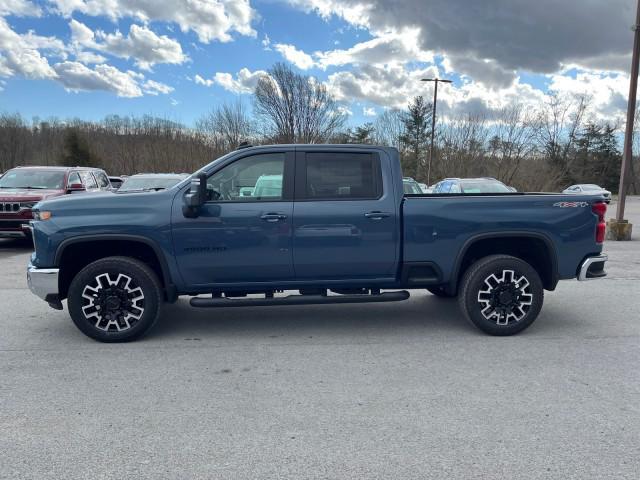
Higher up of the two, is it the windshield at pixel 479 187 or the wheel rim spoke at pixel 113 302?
the windshield at pixel 479 187

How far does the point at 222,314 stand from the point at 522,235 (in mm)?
3579

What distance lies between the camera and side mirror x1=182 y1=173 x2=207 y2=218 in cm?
448

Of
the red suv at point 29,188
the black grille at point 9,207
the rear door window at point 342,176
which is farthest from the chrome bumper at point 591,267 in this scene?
the black grille at point 9,207

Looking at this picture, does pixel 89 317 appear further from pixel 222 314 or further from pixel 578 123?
pixel 578 123

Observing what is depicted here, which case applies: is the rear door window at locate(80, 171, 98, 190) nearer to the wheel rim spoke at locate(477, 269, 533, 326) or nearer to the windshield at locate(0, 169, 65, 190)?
the windshield at locate(0, 169, 65, 190)

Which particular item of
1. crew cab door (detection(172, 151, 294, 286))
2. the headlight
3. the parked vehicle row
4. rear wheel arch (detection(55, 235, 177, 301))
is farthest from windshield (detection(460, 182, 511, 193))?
the headlight

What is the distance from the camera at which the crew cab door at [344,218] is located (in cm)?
477

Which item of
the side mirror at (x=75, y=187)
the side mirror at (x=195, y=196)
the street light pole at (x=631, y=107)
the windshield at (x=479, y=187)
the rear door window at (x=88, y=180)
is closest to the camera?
the side mirror at (x=195, y=196)

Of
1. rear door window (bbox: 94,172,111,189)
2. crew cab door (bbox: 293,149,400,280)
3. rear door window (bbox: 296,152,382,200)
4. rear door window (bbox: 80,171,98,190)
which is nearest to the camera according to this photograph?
crew cab door (bbox: 293,149,400,280)

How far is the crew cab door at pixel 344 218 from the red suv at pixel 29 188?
6.94 meters

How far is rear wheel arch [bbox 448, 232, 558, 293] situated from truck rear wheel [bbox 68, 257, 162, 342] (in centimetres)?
313

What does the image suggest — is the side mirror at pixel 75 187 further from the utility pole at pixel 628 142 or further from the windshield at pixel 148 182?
the utility pole at pixel 628 142

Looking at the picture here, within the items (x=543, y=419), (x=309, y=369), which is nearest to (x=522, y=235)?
(x=543, y=419)

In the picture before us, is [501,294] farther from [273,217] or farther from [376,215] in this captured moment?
[273,217]
